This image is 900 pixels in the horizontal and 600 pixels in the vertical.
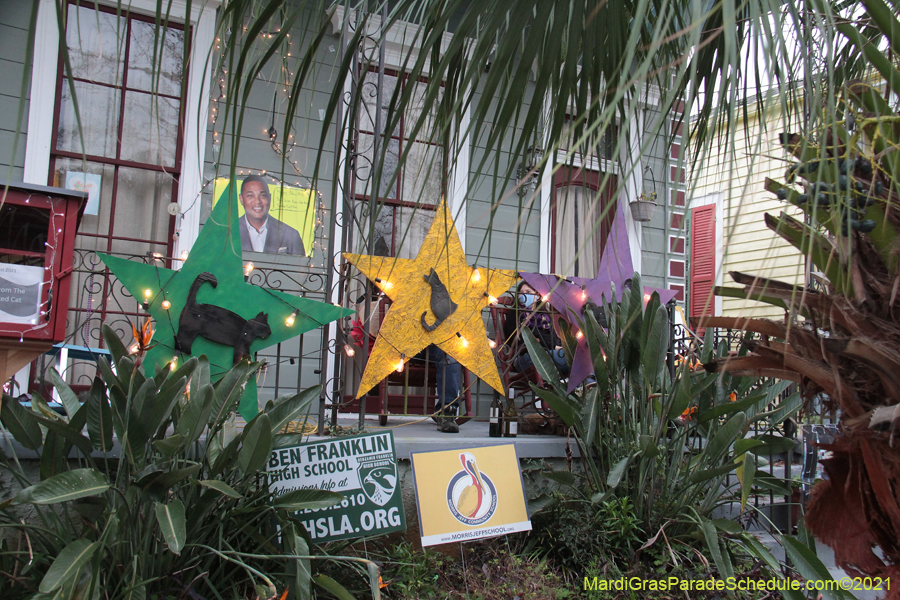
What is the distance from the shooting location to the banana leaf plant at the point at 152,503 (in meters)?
2.30

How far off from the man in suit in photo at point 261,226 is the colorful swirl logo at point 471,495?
3582 mm

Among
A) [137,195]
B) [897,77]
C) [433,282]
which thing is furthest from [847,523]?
[137,195]

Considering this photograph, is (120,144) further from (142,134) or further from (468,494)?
(468,494)

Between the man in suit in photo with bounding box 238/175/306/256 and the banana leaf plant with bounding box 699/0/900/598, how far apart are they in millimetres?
5118

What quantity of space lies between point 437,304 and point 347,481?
1639 millimetres

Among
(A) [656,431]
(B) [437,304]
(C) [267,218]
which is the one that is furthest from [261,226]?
(A) [656,431]

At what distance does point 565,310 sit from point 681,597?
1.96 metres

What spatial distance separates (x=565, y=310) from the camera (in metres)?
4.54

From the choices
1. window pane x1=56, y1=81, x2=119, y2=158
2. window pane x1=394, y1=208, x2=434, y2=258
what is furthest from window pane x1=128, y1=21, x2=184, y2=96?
window pane x1=394, y1=208, x2=434, y2=258

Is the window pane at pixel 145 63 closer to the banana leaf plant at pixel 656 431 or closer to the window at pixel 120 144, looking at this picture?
the window at pixel 120 144

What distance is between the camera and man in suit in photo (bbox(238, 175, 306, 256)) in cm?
630

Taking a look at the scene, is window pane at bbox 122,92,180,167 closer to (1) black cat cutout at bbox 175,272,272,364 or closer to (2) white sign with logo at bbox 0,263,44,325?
(1) black cat cutout at bbox 175,272,272,364

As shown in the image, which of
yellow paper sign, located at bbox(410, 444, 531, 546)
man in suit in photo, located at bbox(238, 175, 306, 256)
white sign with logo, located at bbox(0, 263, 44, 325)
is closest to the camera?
white sign with logo, located at bbox(0, 263, 44, 325)

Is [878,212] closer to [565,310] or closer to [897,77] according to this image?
[897,77]
